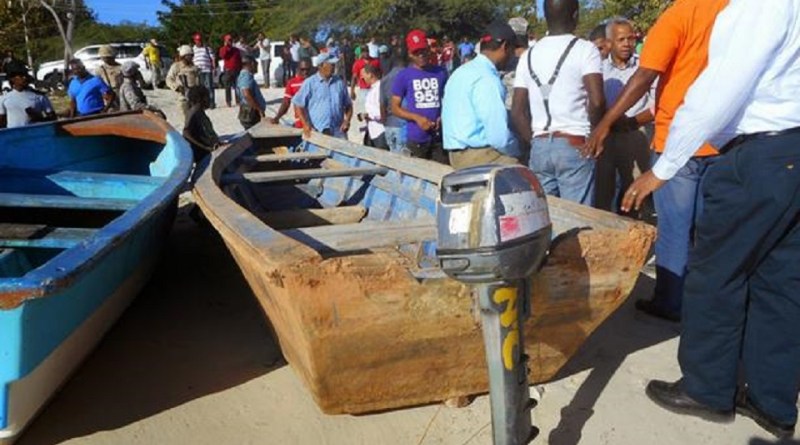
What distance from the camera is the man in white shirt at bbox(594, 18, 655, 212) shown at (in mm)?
5066

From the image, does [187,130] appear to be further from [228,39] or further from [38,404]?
[228,39]

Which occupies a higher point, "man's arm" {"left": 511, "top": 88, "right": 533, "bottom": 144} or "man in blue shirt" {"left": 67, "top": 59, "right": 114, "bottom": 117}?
"man's arm" {"left": 511, "top": 88, "right": 533, "bottom": 144}

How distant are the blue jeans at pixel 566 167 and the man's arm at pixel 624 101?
112 millimetres

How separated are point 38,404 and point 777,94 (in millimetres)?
3025

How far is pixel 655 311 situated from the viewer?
383cm

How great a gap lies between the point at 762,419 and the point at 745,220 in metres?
0.83

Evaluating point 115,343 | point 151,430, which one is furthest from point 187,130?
point 151,430

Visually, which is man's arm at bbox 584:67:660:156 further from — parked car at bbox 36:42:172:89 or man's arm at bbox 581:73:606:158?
parked car at bbox 36:42:172:89

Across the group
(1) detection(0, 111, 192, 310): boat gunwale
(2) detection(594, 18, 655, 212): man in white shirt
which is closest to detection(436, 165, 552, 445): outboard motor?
(1) detection(0, 111, 192, 310): boat gunwale

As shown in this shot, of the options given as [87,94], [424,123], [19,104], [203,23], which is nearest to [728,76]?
[424,123]

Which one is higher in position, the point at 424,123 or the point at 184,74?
the point at 184,74

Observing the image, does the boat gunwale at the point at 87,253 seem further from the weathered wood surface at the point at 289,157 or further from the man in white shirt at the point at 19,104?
the man in white shirt at the point at 19,104

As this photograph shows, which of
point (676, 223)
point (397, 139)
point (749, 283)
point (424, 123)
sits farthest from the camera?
point (397, 139)

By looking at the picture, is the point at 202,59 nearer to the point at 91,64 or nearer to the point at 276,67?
the point at 276,67
